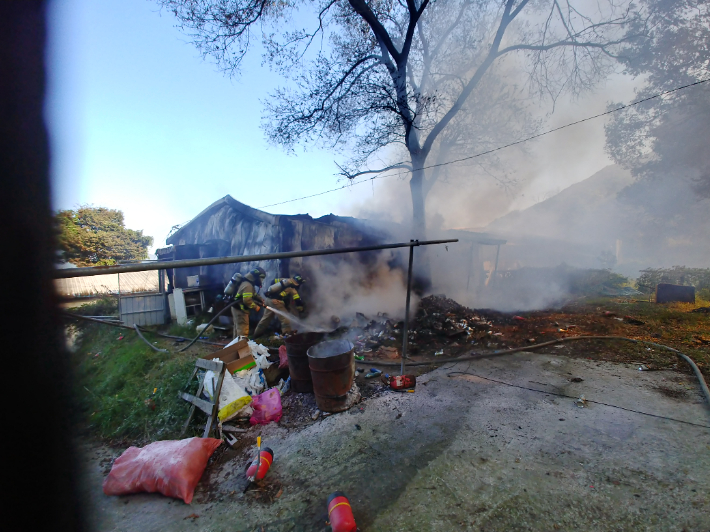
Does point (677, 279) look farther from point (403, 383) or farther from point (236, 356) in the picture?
point (236, 356)

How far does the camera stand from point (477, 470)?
2539mm

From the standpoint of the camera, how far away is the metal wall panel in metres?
10.3

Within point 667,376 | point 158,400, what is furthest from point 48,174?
point 667,376

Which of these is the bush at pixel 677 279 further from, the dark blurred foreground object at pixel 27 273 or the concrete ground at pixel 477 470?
the dark blurred foreground object at pixel 27 273

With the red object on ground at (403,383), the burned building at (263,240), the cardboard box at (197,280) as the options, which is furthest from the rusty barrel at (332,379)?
the cardboard box at (197,280)

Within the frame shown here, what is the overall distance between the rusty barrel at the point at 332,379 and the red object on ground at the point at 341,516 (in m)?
1.67

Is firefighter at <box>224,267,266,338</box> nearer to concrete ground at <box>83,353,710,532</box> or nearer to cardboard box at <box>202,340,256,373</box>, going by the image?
cardboard box at <box>202,340,256,373</box>

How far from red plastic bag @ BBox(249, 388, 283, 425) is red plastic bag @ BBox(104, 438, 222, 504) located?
990 mm

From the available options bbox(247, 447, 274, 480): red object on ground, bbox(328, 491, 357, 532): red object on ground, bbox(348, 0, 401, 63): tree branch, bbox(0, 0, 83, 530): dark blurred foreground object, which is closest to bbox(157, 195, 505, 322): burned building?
bbox(348, 0, 401, 63): tree branch

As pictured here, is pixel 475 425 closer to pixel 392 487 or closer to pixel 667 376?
pixel 392 487

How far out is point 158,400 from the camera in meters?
4.36

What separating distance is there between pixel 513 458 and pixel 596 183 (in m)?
60.6

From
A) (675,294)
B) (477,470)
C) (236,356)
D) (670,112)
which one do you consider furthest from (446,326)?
(670,112)

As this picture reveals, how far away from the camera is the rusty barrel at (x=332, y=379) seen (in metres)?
3.78
